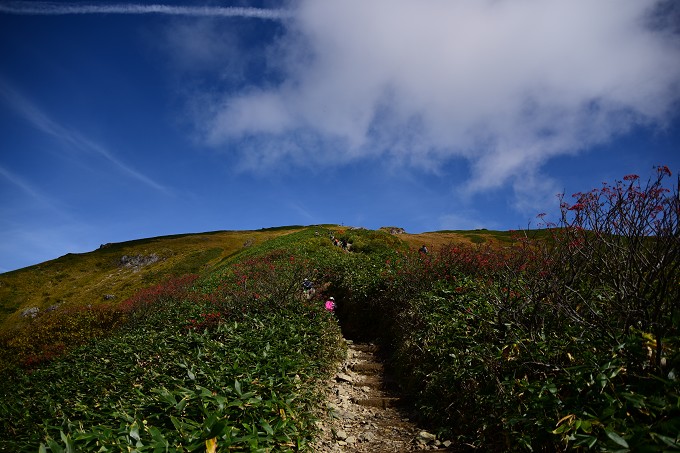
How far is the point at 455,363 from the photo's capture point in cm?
589

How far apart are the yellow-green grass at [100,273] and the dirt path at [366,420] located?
3118cm

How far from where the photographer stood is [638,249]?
4.33m

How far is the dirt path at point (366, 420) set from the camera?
5363 millimetres

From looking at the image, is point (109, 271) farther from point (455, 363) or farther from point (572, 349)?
point (572, 349)

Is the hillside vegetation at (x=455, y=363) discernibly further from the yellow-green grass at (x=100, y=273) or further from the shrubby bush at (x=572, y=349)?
the yellow-green grass at (x=100, y=273)

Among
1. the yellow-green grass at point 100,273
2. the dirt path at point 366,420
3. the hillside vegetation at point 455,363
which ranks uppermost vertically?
the yellow-green grass at point 100,273

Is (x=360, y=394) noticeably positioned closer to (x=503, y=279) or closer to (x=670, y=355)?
(x=503, y=279)

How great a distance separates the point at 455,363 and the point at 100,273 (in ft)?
178

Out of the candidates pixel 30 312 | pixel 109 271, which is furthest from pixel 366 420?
pixel 109 271

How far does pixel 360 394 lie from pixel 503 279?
393 cm

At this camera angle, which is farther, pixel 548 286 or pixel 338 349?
pixel 338 349

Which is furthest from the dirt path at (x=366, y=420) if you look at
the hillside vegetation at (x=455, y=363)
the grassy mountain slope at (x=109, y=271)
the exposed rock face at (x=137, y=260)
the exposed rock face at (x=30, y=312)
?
the exposed rock face at (x=137, y=260)

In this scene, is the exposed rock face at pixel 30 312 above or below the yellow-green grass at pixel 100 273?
below

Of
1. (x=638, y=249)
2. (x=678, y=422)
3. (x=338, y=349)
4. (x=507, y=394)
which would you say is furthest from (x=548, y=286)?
(x=338, y=349)
